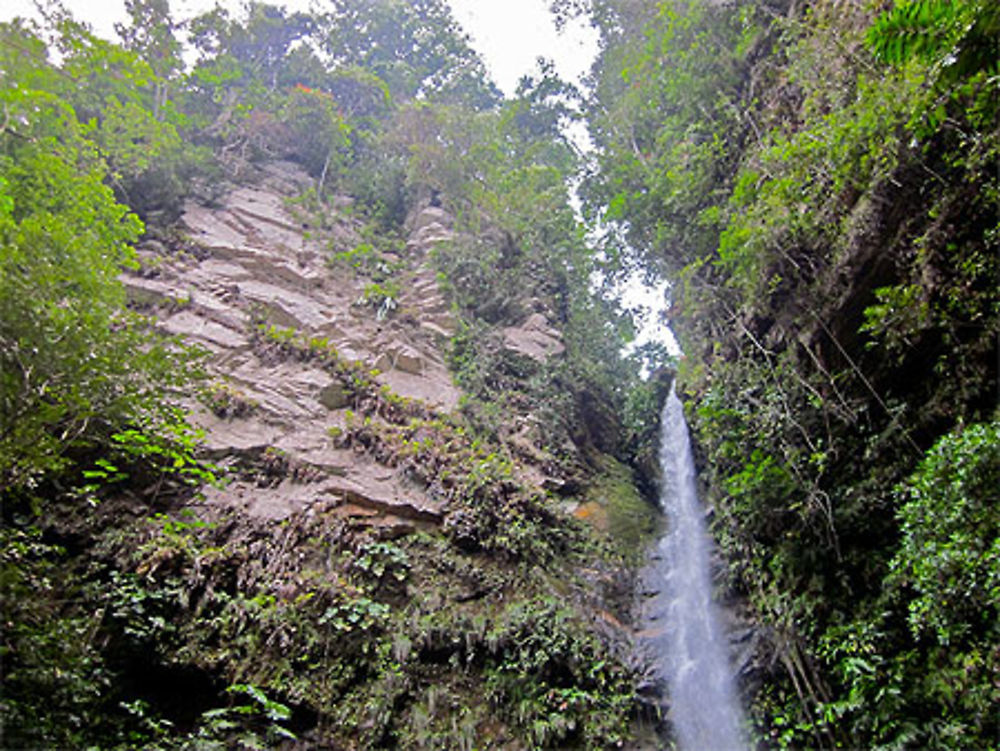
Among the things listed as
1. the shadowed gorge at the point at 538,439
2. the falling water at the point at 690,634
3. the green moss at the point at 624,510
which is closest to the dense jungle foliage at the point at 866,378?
the shadowed gorge at the point at 538,439

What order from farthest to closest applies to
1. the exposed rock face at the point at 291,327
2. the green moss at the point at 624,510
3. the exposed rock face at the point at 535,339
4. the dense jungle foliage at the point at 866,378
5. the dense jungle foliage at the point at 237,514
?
the exposed rock face at the point at 535,339
the green moss at the point at 624,510
the exposed rock face at the point at 291,327
the dense jungle foliage at the point at 237,514
the dense jungle foliage at the point at 866,378

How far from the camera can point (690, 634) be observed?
324 inches

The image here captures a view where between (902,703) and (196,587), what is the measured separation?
→ 708cm

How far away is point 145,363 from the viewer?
540 centimetres

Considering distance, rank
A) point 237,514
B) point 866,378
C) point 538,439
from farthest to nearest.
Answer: point 538,439 < point 237,514 < point 866,378

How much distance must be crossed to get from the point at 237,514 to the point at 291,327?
15.3 feet

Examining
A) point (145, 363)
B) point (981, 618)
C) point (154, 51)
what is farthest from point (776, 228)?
point (154, 51)

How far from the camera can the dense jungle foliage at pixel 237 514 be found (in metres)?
5.02

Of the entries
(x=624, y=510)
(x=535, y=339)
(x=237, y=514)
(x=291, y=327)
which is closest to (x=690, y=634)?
(x=624, y=510)

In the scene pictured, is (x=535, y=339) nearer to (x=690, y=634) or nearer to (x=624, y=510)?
(x=624, y=510)

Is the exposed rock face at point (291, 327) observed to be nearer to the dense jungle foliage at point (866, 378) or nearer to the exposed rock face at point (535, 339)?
the exposed rock face at point (535, 339)

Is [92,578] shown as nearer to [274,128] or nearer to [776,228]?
[776,228]

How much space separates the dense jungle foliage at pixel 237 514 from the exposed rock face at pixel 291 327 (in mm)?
279

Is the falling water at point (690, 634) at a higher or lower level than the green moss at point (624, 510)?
lower
